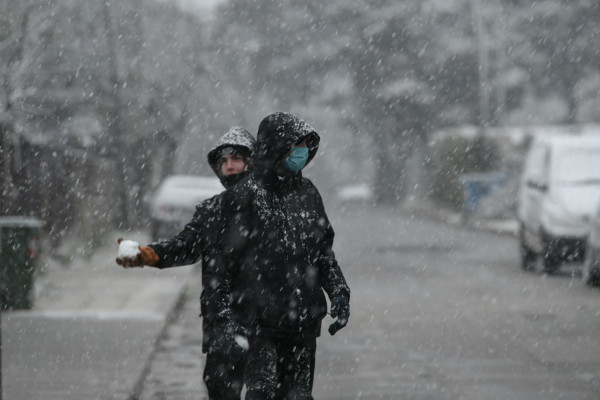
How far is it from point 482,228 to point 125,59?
10.3 meters

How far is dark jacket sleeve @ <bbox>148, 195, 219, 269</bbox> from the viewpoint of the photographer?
4891mm

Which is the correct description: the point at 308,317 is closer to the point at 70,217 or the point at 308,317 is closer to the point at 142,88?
the point at 70,217

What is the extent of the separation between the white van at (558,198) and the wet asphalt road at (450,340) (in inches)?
15.6

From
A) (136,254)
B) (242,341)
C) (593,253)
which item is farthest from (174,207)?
(242,341)

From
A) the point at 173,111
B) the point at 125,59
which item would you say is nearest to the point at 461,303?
the point at 125,59

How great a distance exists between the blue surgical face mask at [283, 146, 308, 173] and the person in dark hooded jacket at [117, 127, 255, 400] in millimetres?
342

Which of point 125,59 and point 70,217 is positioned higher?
point 125,59

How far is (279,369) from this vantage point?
15.8 feet

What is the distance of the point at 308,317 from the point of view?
184 inches

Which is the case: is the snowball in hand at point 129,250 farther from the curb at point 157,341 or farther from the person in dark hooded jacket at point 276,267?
the curb at point 157,341

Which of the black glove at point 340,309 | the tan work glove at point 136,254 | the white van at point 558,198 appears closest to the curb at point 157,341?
the tan work glove at point 136,254

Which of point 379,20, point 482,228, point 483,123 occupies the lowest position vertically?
point 482,228

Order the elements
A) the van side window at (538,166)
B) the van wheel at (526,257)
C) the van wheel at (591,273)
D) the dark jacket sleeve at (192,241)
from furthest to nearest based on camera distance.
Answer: the van wheel at (526,257), the van side window at (538,166), the van wheel at (591,273), the dark jacket sleeve at (192,241)

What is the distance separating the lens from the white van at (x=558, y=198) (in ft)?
50.2
